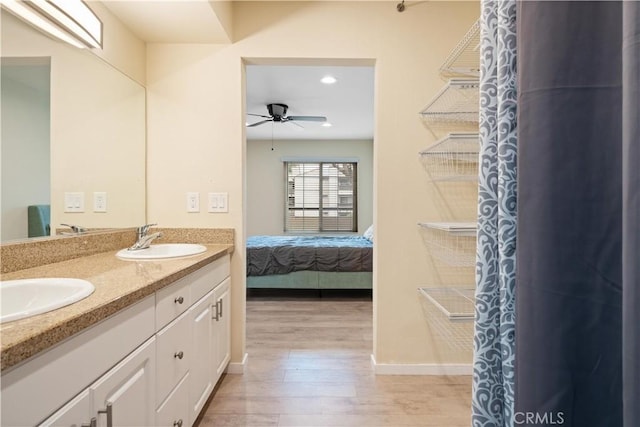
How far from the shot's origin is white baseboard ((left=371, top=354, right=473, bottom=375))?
205cm

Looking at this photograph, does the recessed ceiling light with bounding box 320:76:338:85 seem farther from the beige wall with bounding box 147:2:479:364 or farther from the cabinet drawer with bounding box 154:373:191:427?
the cabinet drawer with bounding box 154:373:191:427

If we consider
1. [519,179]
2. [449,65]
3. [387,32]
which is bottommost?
[519,179]

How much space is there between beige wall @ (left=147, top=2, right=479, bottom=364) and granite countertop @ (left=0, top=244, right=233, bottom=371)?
0.62 metres

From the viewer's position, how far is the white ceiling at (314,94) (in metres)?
2.99

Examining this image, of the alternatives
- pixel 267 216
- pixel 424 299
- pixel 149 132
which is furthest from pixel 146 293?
pixel 267 216

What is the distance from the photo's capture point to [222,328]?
1.87 meters

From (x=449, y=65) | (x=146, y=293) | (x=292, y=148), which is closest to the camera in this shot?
(x=146, y=293)

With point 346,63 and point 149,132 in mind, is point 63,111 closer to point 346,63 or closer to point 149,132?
point 149,132

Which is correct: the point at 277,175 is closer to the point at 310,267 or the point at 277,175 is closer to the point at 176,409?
the point at 310,267

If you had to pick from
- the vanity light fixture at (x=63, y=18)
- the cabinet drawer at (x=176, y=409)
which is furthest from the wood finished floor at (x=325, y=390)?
the vanity light fixture at (x=63, y=18)

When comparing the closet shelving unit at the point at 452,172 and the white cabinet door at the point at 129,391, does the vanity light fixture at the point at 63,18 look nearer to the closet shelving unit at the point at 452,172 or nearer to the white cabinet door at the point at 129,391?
the white cabinet door at the point at 129,391

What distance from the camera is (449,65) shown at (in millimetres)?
1974

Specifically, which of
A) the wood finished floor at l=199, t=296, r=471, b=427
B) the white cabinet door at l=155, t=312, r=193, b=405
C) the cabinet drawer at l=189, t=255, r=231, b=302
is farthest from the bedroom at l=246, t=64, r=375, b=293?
the white cabinet door at l=155, t=312, r=193, b=405

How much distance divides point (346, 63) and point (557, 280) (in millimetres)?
1954
